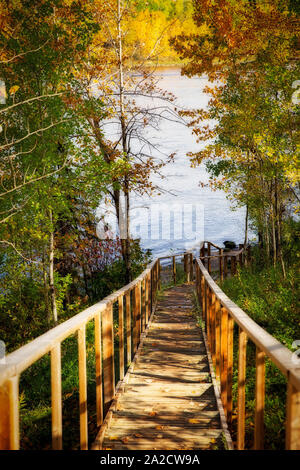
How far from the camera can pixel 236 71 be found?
1170 cm

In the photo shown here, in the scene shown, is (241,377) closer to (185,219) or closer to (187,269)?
(187,269)

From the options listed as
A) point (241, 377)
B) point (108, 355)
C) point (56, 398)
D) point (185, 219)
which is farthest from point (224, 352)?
point (185, 219)

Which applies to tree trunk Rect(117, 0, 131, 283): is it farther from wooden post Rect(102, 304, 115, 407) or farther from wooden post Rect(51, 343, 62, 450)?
wooden post Rect(51, 343, 62, 450)

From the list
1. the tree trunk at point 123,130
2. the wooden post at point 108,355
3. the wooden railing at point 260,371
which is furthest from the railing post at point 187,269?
the wooden post at point 108,355

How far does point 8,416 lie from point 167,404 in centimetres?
211

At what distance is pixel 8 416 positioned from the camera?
1.43m

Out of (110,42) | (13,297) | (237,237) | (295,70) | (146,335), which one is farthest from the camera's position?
(237,237)

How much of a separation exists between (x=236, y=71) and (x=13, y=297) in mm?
9371

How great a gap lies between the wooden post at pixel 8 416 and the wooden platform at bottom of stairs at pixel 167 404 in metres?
1.32

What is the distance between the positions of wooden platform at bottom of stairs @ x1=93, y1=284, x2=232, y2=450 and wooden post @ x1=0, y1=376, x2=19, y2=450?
1.32 m

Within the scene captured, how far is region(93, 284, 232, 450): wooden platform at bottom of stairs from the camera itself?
2.65 m

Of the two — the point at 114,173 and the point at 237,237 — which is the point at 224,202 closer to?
the point at 237,237

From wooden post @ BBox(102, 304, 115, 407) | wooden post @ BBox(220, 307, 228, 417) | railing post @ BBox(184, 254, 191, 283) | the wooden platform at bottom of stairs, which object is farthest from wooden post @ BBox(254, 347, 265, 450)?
railing post @ BBox(184, 254, 191, 283)

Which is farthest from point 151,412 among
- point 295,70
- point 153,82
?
point 153,82
